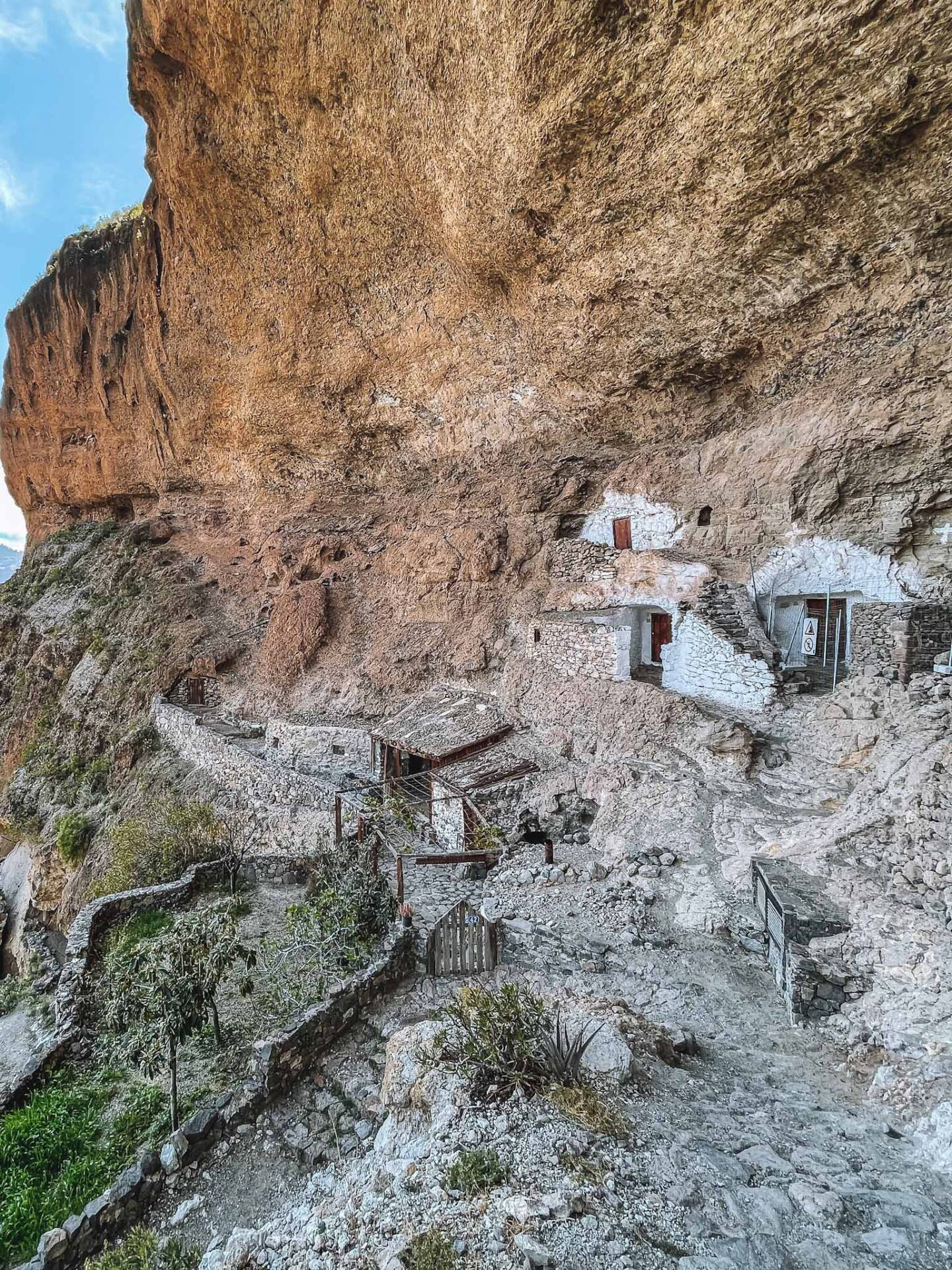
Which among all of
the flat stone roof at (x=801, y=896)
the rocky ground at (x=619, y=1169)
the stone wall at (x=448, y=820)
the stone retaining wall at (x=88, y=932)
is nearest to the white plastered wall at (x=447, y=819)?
the stone wall at (x=448, y=820)

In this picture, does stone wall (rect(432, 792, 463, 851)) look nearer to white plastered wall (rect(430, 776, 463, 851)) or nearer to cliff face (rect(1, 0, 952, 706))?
white plastered wall (rect(430, 776, 463, 851))

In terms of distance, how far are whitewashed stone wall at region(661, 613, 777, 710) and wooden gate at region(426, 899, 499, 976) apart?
5.60 metres

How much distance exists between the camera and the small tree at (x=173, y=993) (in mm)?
5199

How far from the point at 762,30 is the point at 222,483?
17.1 metres

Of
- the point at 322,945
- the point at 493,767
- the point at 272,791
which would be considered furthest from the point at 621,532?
the point at 322,945

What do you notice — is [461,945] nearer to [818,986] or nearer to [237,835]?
[818,986]

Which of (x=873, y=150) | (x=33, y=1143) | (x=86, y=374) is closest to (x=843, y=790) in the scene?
(x=873, y=150)

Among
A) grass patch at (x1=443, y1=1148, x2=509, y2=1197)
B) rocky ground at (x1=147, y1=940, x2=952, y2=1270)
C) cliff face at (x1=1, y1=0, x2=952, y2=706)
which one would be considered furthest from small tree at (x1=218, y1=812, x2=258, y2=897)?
grass patch at (x1=443, y1=1148, x2=509, y2=1197)

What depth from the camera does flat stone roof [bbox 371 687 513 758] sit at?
9.76 metres

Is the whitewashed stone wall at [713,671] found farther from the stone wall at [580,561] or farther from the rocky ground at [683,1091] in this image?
the stone wall at [580,561]

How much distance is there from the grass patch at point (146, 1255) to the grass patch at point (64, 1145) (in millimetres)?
1554

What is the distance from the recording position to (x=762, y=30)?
599cm

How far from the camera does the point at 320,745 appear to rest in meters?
12.0

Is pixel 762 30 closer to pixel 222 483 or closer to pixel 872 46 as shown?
pixel 872 46
